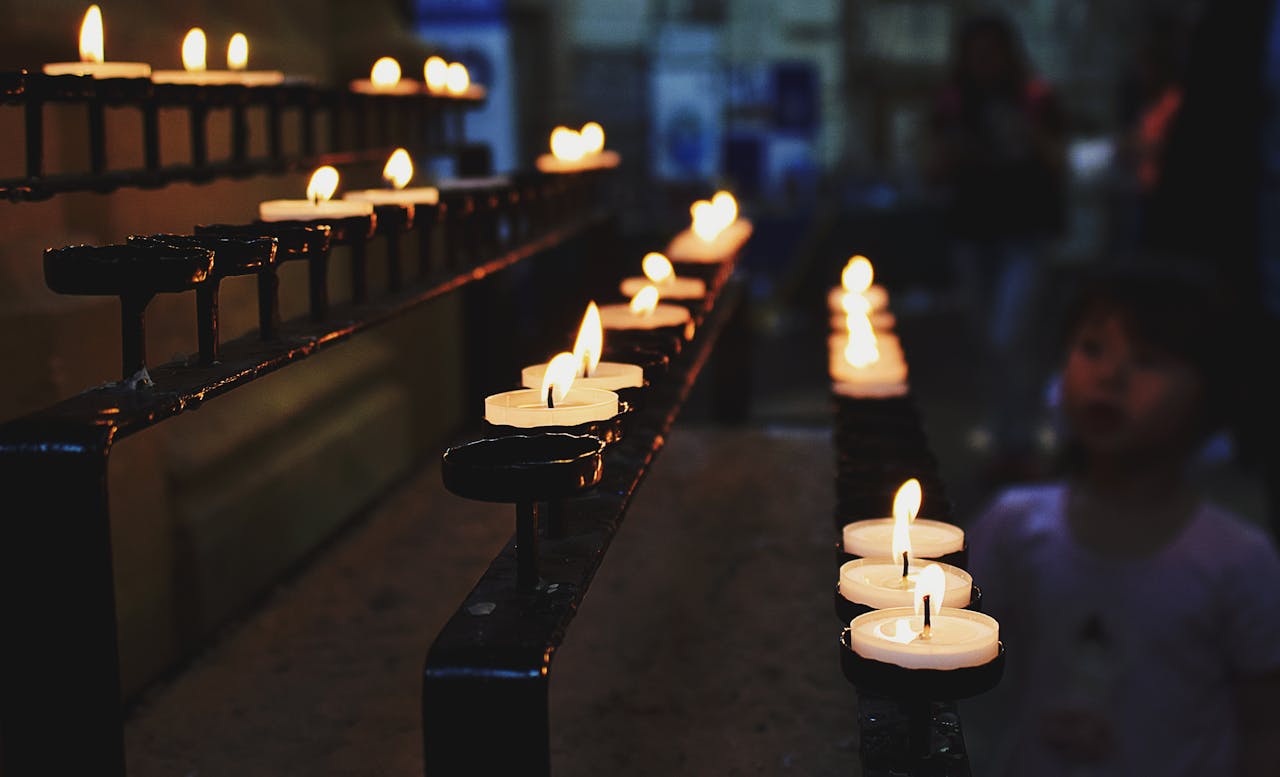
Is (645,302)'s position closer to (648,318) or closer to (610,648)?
(648,318)

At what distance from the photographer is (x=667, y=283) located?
2.01 m

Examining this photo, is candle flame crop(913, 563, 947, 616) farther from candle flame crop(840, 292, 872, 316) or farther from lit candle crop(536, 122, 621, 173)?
lit candle crop(536, 122, 621, 173)

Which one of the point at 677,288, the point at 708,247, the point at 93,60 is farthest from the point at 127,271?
the point at 708,247

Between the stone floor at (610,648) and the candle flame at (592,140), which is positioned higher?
the candle flame at (592,140)

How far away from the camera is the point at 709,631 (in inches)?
70.3

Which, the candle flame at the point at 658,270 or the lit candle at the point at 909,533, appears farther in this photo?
the candle flame at the point at 658,270

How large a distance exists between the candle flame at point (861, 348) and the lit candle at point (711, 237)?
0.81 ft

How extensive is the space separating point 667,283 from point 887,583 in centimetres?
88

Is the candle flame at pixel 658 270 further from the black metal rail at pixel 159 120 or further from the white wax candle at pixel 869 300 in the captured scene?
the white wax candle at pixel 869 300

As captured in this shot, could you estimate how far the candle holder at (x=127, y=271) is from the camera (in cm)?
93

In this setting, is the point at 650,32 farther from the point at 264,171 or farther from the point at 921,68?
the point at 264,171

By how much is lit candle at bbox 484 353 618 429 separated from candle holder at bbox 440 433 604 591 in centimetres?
8

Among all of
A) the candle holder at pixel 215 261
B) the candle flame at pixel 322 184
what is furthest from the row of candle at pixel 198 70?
the candle holder at pixel 215 261

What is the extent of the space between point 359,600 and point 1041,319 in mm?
8053
